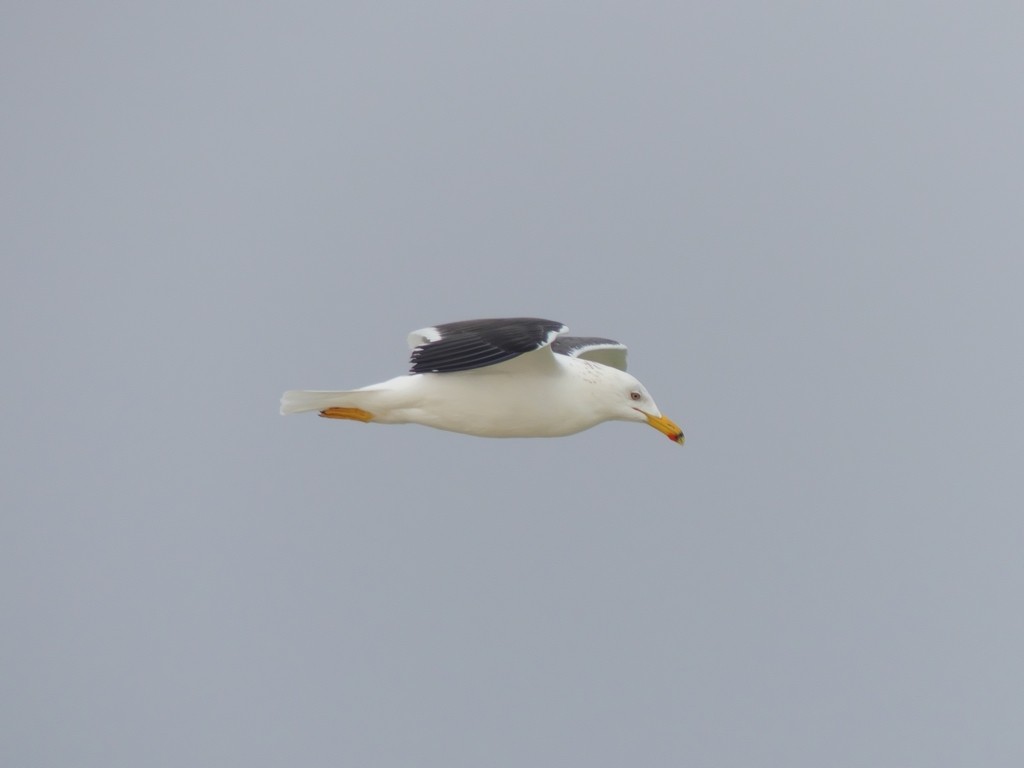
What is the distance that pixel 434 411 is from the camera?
17.3 m

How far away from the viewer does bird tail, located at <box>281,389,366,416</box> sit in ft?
57.2

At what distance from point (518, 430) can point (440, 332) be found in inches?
46.3

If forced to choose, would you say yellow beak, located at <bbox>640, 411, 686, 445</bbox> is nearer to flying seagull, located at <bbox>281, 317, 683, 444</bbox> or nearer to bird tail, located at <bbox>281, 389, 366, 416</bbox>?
flying seagull, located at <bbox>281, 317, 683, 444</bbox>

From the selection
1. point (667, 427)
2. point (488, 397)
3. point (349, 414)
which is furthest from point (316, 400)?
point (667, 427)

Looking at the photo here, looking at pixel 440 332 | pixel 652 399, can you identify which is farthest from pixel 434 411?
pixel 652 399

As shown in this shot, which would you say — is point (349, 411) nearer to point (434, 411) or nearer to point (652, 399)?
point (434, 411)

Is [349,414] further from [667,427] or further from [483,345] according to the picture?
[667,427]

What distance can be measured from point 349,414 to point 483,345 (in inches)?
71.8

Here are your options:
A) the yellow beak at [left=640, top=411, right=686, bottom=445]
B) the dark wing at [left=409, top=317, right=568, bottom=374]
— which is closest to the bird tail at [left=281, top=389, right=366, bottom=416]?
the dark wing at [left=409, top=317, right=568, bottom=374]

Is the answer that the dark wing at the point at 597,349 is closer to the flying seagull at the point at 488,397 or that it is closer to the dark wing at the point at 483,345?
the flying seagull at the point at 488,397

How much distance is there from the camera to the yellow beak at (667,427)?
1814cm

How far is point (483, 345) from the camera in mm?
16484

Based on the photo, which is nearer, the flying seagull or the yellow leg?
the flying seagull

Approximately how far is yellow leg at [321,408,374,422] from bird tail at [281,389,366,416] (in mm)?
49
